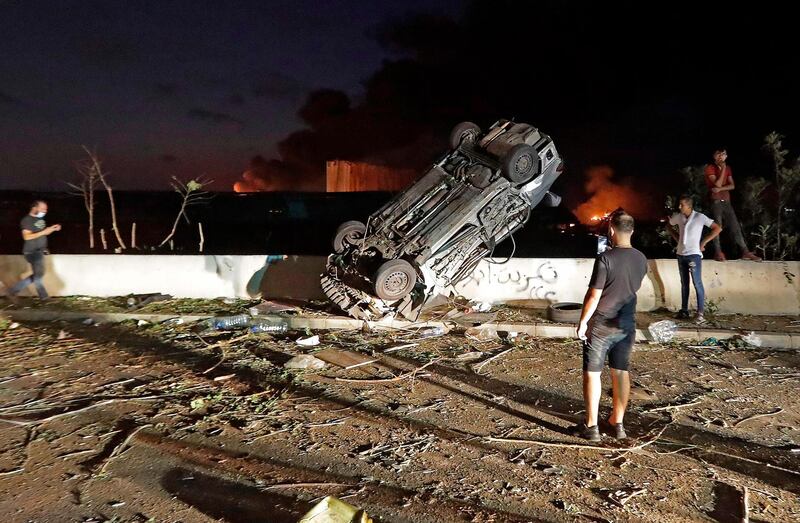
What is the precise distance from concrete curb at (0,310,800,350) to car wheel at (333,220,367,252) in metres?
1.12

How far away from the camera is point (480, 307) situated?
897cm

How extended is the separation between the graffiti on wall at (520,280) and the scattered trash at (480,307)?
0.38 meters

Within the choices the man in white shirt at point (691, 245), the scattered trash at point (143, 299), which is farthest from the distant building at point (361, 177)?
the man in white shirt at point (691, 245)

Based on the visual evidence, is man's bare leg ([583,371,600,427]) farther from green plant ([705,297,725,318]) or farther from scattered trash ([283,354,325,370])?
green plant ([705,297,725,318])

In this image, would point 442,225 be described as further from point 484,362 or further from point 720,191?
point 720,191

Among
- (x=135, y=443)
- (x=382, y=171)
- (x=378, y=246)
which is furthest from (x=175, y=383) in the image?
(x=382, y=171)

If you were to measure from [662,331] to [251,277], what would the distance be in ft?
22.4

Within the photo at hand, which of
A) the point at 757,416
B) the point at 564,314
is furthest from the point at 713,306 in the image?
the point at 757,416

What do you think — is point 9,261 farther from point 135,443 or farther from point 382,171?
point 382,171

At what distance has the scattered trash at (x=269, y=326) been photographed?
7.91m

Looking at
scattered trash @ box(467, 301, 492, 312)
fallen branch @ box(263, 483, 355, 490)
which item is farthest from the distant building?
fallen branch @ box(263, 483, 355, 490)

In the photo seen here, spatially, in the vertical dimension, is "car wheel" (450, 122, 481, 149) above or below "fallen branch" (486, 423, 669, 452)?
above

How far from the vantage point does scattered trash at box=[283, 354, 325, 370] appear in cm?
607

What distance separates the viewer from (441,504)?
337 centimetres
